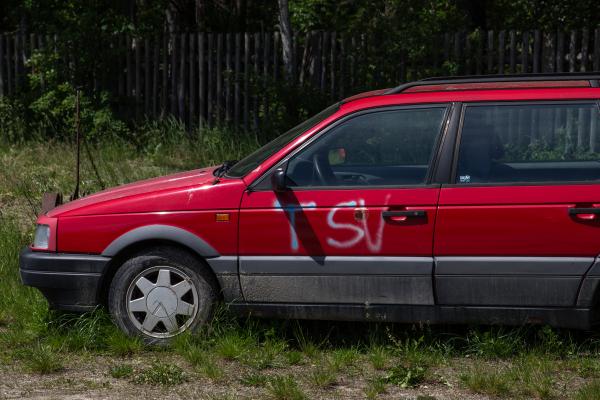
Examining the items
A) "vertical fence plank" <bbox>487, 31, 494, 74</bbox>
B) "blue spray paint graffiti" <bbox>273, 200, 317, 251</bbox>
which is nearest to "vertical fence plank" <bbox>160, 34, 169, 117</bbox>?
"vertical fence plank" <bbox>487, 31, 494, 74</bbox>

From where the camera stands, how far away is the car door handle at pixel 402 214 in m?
6.02

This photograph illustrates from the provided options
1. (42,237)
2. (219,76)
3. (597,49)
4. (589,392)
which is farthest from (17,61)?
(589,392)

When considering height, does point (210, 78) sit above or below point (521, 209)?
above

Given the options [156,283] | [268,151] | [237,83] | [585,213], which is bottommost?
[156,283]

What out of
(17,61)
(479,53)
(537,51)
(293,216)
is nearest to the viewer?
(293,216)

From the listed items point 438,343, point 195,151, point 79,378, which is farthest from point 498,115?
point 195,151

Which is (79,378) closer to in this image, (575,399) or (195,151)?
(575,399)

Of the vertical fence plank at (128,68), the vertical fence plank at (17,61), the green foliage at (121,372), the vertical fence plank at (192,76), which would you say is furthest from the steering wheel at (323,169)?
the vertical fence plank at (17,61)

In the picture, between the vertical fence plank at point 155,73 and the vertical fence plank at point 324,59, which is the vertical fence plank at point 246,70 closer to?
the vertical fence plank at point 324,59

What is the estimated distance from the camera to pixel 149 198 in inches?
→ 251

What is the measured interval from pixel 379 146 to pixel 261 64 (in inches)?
330

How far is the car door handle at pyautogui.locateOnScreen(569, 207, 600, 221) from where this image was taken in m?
5.85

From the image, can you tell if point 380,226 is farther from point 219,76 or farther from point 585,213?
point 219,76

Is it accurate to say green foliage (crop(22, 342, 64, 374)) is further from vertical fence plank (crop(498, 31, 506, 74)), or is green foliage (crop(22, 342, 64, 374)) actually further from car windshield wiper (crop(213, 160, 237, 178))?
vertical fence plank (crop(498, 31, 506, 74))
